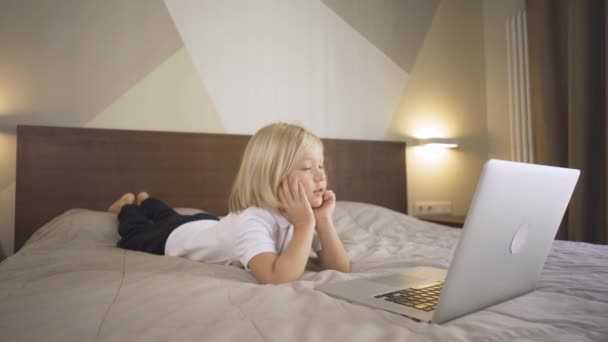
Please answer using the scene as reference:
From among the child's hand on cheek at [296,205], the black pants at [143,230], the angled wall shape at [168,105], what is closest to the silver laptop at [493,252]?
the child's hand on cheek at [296,205]

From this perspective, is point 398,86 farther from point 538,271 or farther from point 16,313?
point 16,313

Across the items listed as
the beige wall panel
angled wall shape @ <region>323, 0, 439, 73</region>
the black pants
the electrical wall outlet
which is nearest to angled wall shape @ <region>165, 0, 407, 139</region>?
angled wall shape @ <region>323, 0, 439, 73</region>

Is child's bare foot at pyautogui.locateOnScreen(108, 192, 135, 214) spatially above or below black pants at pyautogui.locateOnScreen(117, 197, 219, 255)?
above

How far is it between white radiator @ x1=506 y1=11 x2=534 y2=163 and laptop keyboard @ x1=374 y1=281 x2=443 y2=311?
89.4 inches

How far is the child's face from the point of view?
1181mm

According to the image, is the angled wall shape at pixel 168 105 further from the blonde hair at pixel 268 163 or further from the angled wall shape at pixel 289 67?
the blonde hair at pixel 268 163

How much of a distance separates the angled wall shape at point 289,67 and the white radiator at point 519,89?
2.47 feet

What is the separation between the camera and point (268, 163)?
1180 mm

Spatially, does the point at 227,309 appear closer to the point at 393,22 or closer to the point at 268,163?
the point at 268,163

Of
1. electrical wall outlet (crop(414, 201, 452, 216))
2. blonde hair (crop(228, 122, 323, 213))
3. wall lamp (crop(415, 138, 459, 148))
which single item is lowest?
electrical wall outlet (crop(414, 201, 452, 216))

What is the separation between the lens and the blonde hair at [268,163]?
1155 millimetres

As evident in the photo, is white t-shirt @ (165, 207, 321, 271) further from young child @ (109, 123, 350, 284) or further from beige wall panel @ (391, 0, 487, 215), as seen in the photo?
→ beige wall panel @ (391, 0, 487, 215)

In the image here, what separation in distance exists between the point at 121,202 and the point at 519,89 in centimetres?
254

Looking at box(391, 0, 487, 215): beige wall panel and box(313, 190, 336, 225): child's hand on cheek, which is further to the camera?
box(391, 0, 487, 215): beige wall panel
